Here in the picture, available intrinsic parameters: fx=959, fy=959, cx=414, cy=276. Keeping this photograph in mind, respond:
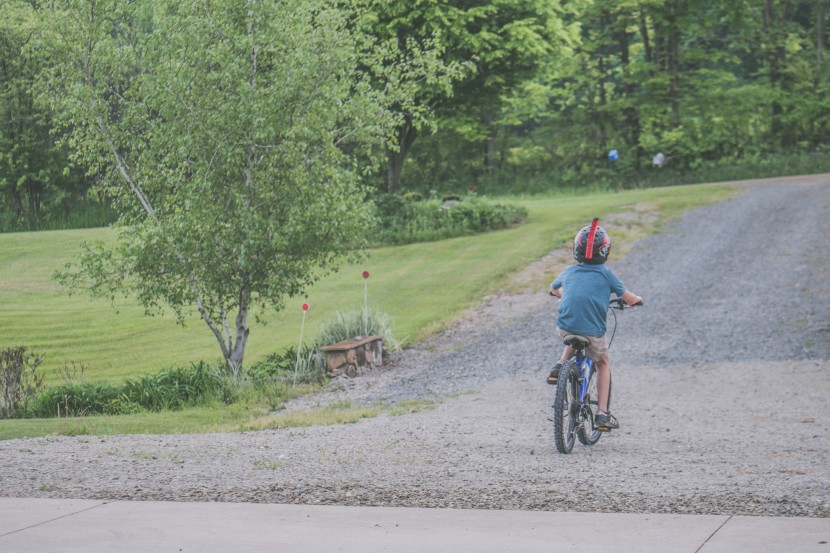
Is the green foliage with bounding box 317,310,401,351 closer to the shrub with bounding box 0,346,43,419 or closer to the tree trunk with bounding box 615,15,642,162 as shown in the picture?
the shrub with bounding box 0,346,43,419

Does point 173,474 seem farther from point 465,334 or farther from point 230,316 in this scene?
point 230,316

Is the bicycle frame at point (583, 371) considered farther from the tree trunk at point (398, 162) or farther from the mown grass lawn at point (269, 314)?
the tree trunk at point (398, 162)

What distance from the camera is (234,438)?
9.46 metres

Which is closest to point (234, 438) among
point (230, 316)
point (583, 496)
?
point (583, 496)

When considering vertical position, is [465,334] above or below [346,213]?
below

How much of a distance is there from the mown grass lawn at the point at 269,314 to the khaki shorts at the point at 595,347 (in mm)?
7265

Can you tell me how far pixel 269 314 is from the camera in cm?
1995

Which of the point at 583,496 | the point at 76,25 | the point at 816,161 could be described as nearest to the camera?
the point at 583,496

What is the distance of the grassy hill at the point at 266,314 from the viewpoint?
1736 cm

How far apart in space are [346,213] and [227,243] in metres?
1.74

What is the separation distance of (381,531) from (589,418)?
368cm

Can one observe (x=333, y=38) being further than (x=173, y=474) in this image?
Yes

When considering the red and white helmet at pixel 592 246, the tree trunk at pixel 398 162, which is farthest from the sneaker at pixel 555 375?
the tree trunk at pixel 398 162

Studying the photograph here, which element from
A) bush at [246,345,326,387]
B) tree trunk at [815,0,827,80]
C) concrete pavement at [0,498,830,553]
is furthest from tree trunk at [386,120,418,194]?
concrete pavement at [0,498,830,553]
